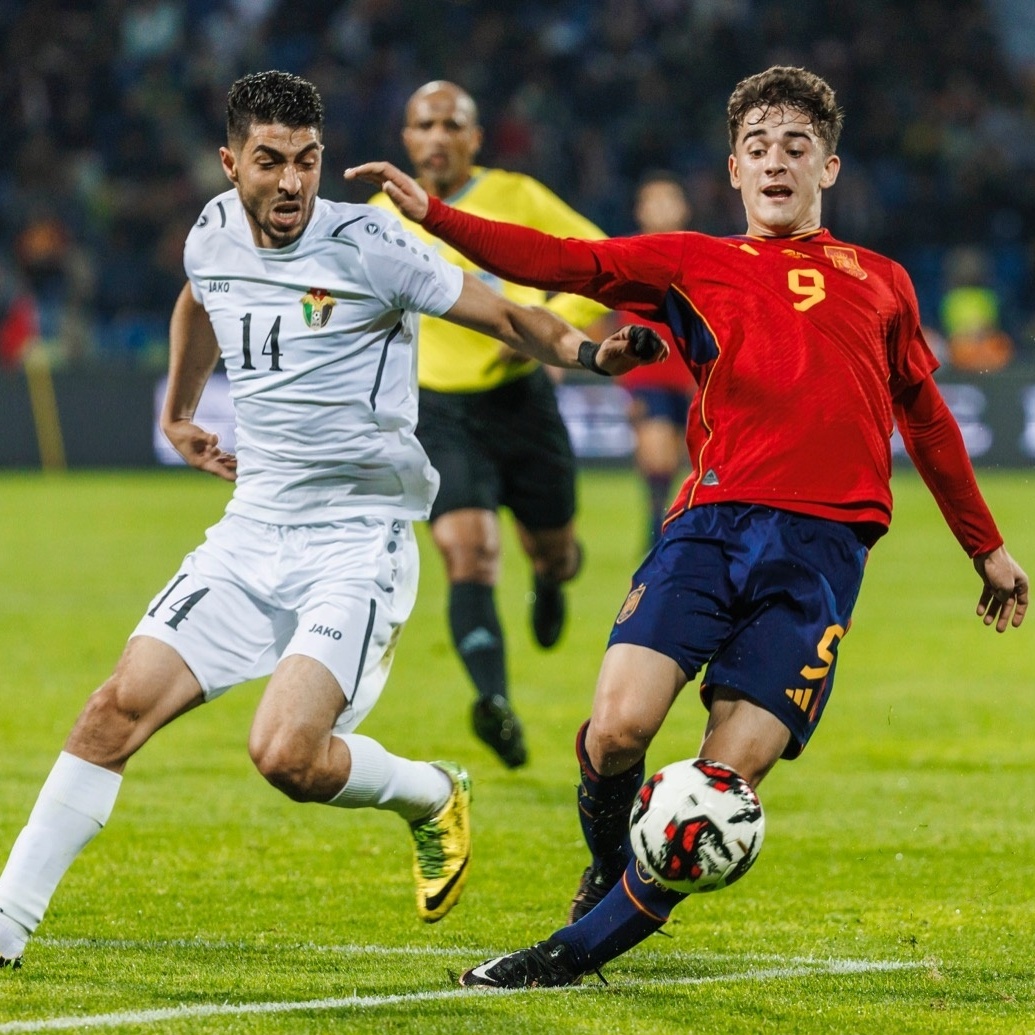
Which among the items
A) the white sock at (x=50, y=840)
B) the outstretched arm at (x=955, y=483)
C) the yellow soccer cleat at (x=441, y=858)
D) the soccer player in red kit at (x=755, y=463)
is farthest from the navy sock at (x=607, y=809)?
the white sock at (x=50, y=840)

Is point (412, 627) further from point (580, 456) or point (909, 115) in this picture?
point (909, 115)

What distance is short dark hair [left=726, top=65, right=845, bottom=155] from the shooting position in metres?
4.80

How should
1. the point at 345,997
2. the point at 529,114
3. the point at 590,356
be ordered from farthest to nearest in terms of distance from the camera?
the point at 529,114 < the point at 590,356 < the point at 345,997

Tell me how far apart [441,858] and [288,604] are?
2.66ft

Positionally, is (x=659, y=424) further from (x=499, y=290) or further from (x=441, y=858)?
(x=441, y=858)

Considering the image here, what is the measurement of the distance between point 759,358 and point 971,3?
2334cm

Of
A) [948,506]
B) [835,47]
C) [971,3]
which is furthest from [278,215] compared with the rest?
[971,3]

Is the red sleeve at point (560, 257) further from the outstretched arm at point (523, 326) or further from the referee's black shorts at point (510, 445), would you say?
the referee's black shorts at point (510, 445)

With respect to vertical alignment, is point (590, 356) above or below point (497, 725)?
above

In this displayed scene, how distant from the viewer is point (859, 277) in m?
4.75

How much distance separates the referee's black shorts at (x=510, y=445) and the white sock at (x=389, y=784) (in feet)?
8.37

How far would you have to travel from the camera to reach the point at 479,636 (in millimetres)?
7379

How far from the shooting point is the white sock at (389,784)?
16.1 feet

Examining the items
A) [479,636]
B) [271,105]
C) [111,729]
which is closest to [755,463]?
[271,105]
